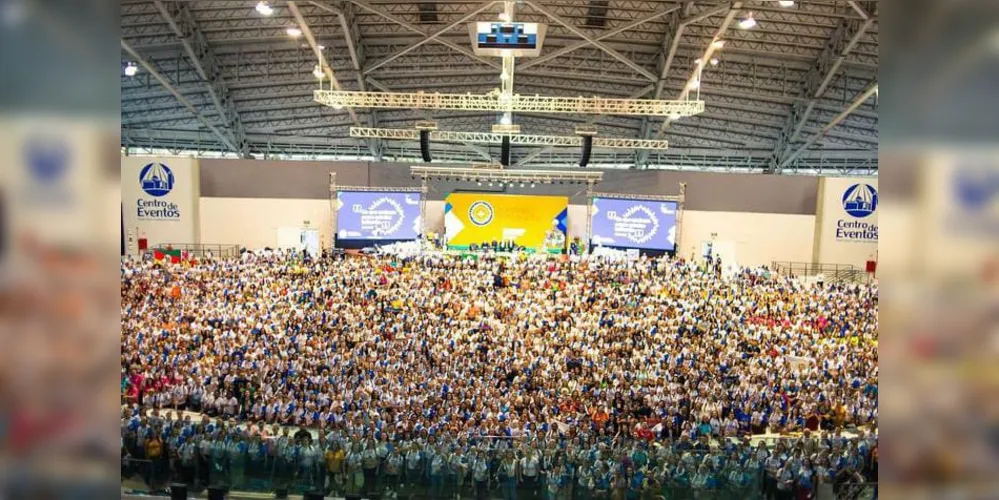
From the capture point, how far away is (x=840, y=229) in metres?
33.3

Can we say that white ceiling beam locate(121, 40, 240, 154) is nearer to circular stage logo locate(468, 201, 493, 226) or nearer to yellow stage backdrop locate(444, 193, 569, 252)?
yellow stage backdrop locate(444, 193, 569, 252)

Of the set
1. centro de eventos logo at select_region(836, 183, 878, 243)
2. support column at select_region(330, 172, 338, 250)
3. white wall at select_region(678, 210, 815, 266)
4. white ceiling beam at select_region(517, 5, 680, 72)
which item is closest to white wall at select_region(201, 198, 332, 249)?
support column at select_region(330, 172, 338, 250)

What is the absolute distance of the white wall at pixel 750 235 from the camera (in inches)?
1351

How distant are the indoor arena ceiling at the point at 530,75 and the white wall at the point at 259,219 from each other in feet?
12.6

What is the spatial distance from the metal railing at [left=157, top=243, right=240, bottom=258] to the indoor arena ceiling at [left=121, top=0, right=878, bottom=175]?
5.52 metres

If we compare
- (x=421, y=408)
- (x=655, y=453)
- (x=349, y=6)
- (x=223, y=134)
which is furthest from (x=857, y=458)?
(x=223, y=134)

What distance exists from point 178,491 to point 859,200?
31505 millimetres

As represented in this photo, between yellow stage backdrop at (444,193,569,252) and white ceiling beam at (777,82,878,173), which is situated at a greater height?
white ceiling beam at (777,82,878,173)

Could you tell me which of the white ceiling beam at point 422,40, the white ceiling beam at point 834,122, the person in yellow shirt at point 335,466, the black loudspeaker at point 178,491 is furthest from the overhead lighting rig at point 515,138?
the black loudspeaker at point 178,491

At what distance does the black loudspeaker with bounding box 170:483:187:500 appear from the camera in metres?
9.94

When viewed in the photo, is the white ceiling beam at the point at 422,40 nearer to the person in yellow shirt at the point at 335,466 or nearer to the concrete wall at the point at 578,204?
the concrete wall at the point at 578,204

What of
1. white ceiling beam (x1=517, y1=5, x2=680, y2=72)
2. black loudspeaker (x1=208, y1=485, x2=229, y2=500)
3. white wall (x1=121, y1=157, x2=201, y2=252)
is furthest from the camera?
white wall (x1=121, y1=157, x2=201, y2=252)
